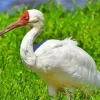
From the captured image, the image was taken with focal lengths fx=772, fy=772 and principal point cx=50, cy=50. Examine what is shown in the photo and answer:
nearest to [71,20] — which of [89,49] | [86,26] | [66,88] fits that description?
[86,26]

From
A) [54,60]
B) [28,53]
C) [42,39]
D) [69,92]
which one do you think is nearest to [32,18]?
[28,53]

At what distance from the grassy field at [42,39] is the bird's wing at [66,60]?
0.83 feet

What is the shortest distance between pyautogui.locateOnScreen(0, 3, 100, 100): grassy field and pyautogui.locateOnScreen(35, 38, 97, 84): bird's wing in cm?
25

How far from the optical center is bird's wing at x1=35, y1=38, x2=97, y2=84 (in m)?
8.51

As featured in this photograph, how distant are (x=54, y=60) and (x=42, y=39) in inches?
→ 124

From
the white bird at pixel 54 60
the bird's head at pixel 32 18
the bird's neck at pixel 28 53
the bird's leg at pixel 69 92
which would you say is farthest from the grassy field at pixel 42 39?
the bird's head at pixel 32 18

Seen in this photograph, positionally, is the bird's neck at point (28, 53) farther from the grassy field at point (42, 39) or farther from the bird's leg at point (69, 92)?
the bird's leg at point (69, 92)

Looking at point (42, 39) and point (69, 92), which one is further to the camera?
point (42, 39)

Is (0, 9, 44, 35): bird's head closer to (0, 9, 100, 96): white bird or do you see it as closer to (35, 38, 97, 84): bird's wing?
(0, 9, 100, 96): white bird

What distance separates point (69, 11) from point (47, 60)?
480 cm

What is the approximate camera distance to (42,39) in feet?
38.2

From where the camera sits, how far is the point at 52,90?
29.3ft

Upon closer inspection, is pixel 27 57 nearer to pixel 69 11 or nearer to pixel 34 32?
pixel 34 32

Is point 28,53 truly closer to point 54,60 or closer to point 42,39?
point 54,60
